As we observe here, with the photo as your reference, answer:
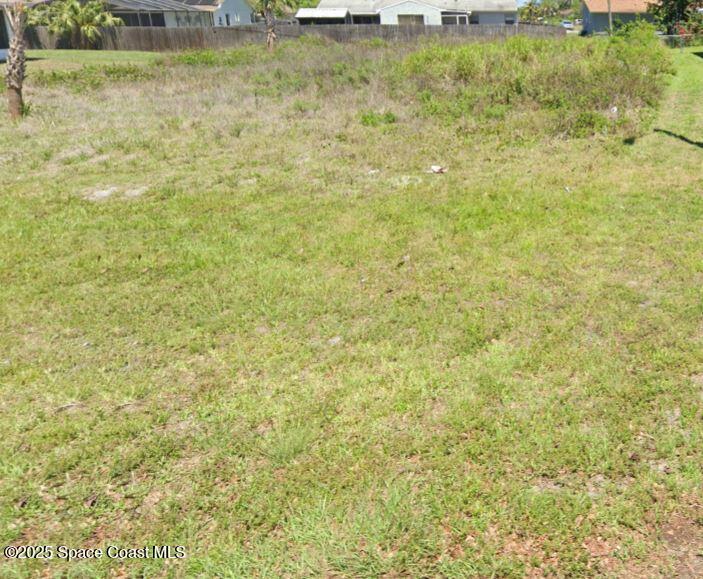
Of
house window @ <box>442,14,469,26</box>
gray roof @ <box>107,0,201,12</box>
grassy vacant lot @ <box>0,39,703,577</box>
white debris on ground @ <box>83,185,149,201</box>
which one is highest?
gray roof @ <box>107,0,201,12</box>

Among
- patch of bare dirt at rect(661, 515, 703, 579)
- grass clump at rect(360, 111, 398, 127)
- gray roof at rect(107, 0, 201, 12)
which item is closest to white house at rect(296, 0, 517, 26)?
gray roof at rect(107, 0, 201, 12)

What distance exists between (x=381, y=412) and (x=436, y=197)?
14.0 feet

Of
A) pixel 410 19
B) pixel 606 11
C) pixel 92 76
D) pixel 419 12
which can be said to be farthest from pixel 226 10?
pixel 606 11

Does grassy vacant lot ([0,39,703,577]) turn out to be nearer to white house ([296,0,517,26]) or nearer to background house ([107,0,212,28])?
background house ([107,0,212,28])

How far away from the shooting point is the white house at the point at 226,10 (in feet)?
134

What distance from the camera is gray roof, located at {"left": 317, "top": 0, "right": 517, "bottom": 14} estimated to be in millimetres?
40469

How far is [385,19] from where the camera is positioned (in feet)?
136

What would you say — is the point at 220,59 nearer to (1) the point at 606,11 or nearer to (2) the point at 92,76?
(2) the point at 92,76

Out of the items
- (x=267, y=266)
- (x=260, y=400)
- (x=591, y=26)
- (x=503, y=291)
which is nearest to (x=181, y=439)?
(x=260, y=400)

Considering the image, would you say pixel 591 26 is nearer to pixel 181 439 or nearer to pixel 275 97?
pixel 275 97

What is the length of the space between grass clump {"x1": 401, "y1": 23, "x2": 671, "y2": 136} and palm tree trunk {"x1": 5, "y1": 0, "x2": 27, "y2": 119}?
863cm

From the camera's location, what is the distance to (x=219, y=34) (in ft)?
106

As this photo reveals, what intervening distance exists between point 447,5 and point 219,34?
17896 millimetres

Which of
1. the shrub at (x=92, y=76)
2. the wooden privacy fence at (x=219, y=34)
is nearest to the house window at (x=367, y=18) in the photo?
the wooden privacy fence at (x=219, y=34)
